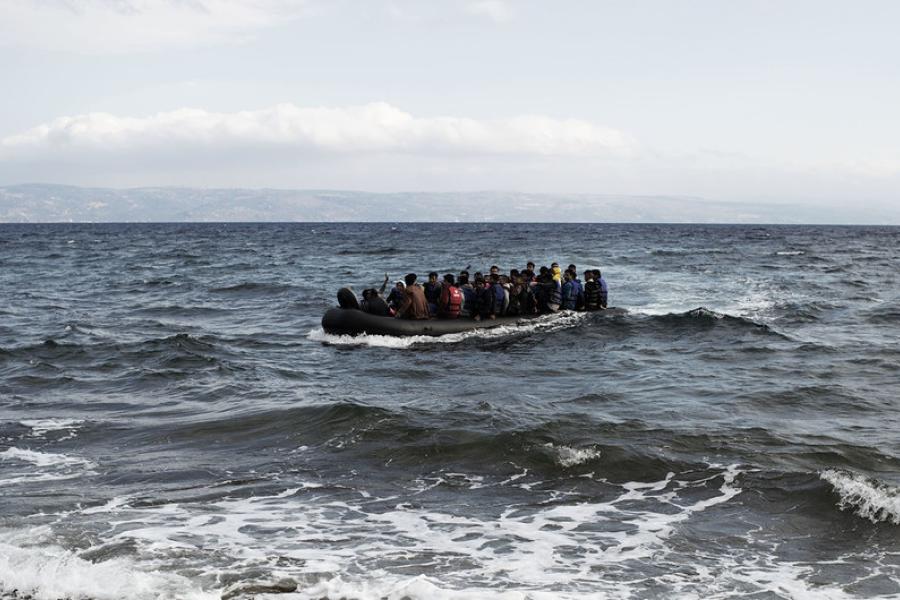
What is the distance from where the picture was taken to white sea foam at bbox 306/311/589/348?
68.7 feet

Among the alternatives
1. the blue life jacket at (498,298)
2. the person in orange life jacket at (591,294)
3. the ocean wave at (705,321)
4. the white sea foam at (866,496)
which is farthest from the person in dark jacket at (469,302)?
the white sea foam at (866,496)

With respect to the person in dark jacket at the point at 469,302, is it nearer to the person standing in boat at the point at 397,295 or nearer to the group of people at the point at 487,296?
the group of people at the point at 487,296

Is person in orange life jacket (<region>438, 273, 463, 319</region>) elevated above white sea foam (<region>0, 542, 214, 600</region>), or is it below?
above

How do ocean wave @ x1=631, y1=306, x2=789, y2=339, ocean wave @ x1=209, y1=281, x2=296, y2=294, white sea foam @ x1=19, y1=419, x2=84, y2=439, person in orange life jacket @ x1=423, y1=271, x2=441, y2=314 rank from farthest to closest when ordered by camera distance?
ocean wave @ x1=209, y1=281, x2=296, y2=294, ocean wave @ x1=631, y1=306, x2=789, y2=339, person in orange life jacket @ x1=423, y1=271, x2=441, y2=314, white sea foam @ x1=19, y1=419, x2=84, y2=439

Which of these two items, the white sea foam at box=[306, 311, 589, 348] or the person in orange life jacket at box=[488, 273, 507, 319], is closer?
the white sea foam at box=[306, 311, 589, 348]

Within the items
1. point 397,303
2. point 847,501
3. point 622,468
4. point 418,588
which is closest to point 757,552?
point 847,501

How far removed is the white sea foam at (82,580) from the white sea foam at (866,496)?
23.4 ft

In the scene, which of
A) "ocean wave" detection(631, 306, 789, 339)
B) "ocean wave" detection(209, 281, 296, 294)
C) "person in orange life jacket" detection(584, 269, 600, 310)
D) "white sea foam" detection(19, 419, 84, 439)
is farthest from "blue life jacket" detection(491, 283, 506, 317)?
"ocean wave" detection(209, 281, 296, 294)

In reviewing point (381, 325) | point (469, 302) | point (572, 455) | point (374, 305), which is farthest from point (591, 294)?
point (572, 455)

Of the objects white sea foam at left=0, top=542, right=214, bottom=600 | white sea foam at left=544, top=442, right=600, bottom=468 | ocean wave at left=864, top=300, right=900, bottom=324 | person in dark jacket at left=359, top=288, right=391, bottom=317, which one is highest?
person in dark jacket at left=359, top=288, right=391, bottom=317

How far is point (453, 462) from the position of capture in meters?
11.5

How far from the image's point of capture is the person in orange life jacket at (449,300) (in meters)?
22.0

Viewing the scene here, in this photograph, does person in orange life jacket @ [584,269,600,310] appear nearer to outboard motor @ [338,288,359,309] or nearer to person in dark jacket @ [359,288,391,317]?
person in dark jacket @ [359,288,391,317]

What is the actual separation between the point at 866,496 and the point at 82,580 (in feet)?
27.6
